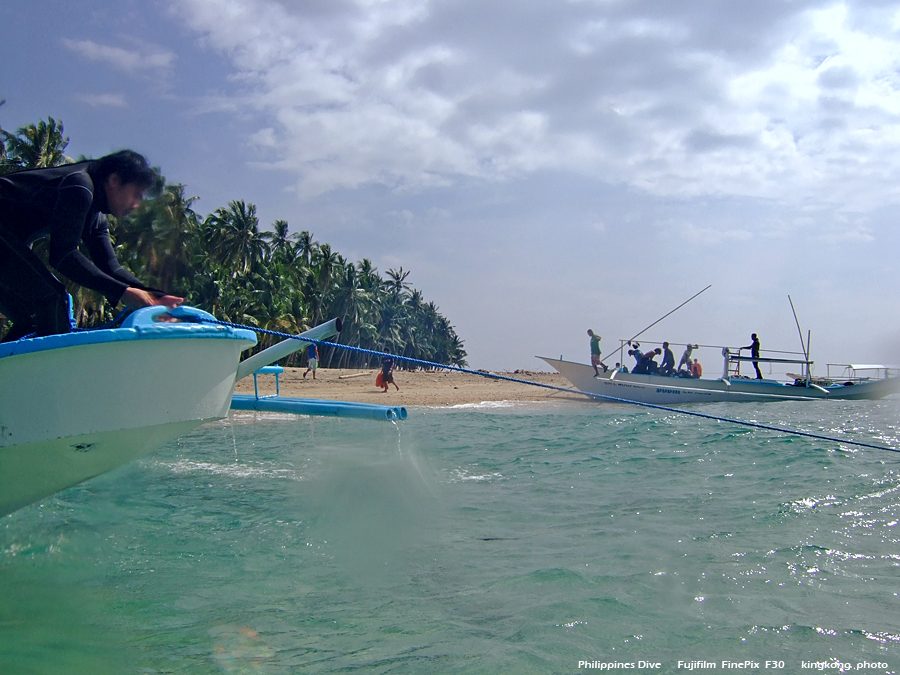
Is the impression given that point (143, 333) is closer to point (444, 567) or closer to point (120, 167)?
point (120, 167)

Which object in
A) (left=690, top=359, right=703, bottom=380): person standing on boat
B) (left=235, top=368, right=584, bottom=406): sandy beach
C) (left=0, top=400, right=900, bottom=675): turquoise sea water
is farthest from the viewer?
(left=690, top=359, right=703, bottom=380): person standing on boat

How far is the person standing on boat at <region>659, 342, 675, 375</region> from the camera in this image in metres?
22.8

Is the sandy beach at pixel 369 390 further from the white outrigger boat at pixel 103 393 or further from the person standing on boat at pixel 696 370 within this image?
the white outrigger boat at pixel 103 393

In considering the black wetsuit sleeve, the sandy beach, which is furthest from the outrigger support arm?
the sandy beach

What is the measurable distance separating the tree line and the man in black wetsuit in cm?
1726

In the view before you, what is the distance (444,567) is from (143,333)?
2.66m

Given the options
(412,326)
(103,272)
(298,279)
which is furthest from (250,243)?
(103,272)

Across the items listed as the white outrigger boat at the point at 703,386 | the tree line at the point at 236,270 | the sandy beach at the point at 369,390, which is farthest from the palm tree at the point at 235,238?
the white outrigger boat at the point at 703,386

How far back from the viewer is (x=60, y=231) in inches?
150

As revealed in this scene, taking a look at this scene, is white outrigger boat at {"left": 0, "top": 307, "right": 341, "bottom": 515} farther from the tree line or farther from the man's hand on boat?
the tree line

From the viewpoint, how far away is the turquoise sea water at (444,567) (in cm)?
349

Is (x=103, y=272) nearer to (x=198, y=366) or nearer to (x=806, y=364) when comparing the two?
(x=198, y=366)

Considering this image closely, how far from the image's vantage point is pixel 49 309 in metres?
4.00

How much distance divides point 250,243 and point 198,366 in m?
40.8
